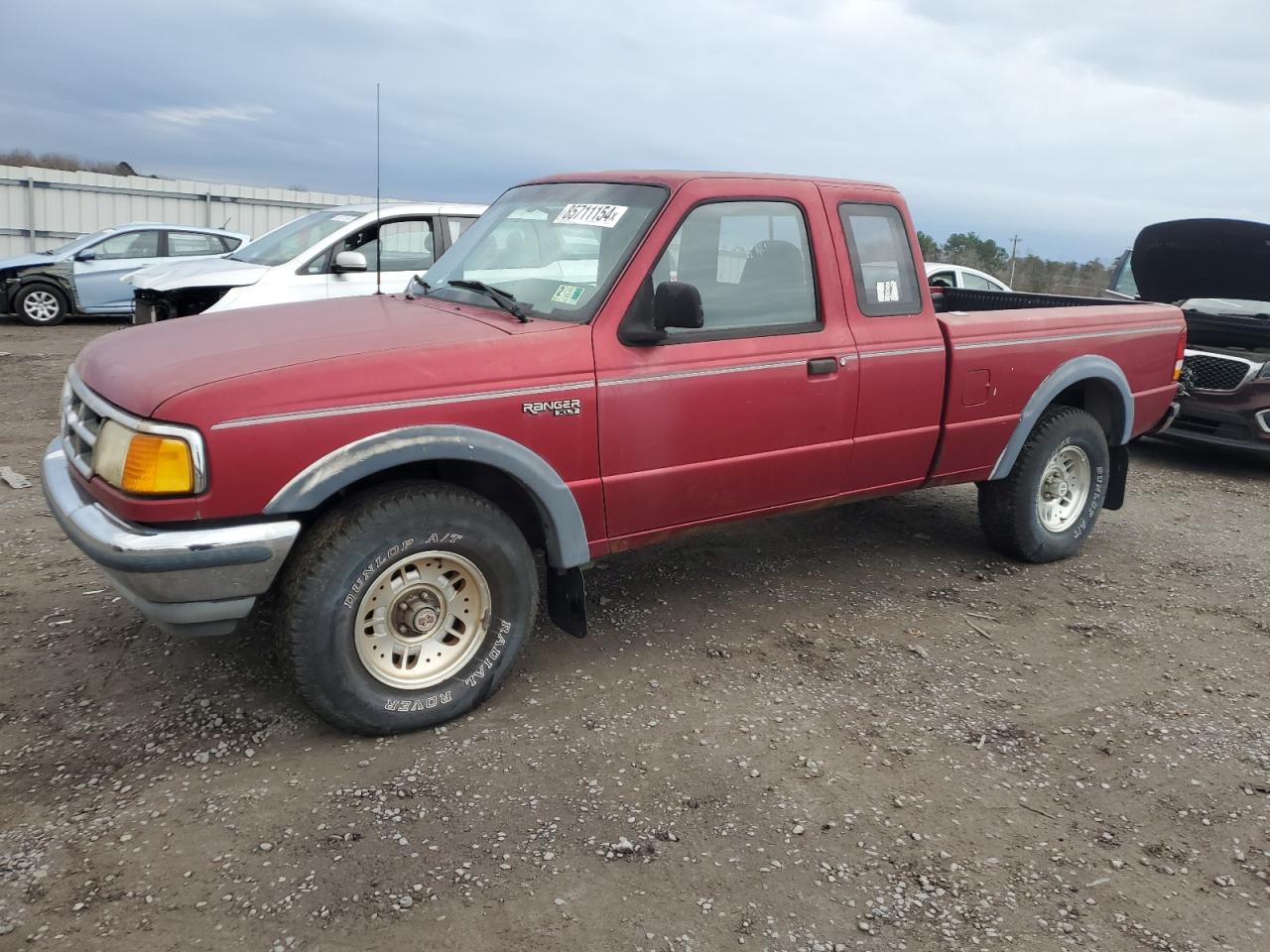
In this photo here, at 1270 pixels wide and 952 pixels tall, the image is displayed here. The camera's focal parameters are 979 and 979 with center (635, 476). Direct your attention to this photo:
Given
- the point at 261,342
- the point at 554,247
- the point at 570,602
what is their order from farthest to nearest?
the point at 554,247 < the point at 570,602 < the point at 261,342

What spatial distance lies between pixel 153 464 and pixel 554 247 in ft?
6.19

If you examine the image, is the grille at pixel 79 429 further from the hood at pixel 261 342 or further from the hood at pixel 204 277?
the hood at pixel 204 277

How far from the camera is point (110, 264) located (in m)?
14.6

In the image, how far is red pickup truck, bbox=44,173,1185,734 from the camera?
3076mm

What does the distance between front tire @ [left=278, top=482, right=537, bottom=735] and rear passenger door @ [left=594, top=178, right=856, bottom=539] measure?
21.6 inches

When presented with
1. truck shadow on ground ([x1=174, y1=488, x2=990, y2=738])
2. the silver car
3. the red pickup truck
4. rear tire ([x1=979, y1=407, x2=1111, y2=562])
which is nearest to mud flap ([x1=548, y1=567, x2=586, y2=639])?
the red pickup truck

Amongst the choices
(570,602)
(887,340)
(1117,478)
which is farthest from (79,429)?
(1117,478)

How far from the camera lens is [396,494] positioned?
3.34 metres

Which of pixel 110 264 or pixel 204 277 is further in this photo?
pixel 110 264

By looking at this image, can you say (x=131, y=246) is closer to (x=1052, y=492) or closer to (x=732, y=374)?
(x=732, y=374)

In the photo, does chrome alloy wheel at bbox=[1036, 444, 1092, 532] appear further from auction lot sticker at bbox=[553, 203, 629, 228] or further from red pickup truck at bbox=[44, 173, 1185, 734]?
auction lot sticker at bbox=[553, 203, 629, 228]

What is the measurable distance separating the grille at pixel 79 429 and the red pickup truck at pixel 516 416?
0.02 m

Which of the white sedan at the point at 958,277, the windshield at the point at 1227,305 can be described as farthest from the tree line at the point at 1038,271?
the windshield at the point at 1227,305

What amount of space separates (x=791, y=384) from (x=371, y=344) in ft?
5.82
